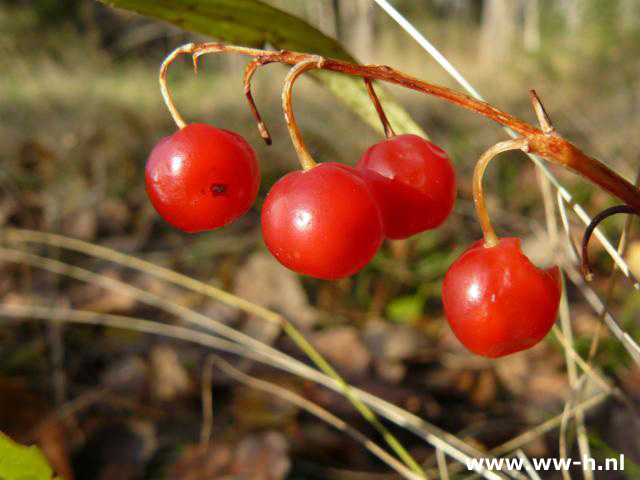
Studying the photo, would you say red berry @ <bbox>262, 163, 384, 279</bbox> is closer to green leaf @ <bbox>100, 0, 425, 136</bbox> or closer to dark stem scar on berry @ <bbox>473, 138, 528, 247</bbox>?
dark stem scar on berry @ <bbox>473, 138, 528, 247</bbox>

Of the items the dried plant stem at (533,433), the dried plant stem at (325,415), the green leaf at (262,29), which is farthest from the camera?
the dried plant stem at (533,433)

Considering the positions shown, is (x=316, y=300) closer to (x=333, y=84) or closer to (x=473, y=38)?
(x=333, y=84)

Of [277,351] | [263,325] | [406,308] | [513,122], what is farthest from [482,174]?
[406,308]

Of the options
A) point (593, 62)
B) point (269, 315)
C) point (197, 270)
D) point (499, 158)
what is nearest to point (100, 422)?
point (269, 315)

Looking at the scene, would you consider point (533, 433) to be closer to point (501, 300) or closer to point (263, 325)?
point (501, 300)

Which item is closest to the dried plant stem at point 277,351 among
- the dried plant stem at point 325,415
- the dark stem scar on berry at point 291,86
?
the dried plant stem at point 325,415

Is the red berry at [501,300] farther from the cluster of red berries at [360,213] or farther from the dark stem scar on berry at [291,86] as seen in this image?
the dark stem scar on berry at [291,86]

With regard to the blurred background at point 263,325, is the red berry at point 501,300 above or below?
above

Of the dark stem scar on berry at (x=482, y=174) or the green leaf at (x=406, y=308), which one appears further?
the green leaf at (x=406, y=308)
